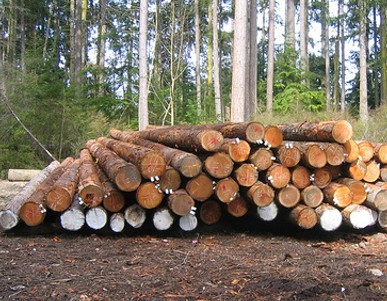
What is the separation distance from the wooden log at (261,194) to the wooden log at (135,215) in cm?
154

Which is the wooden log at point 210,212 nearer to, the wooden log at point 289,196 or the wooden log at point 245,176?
the wooden log at point 245,176

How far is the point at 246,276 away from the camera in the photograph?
442 centimetres

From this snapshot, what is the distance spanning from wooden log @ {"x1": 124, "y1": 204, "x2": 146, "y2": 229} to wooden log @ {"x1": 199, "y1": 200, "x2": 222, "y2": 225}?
2.90 ft

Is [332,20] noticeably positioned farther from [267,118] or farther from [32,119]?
[32,119]

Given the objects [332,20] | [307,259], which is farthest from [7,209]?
[332,20]

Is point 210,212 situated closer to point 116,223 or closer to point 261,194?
point 261,194

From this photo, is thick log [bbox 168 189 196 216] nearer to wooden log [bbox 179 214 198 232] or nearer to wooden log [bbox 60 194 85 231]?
wooden log [bbox 179 214 198 232]

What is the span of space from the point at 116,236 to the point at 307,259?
8.97ft

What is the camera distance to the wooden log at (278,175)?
6.30 meters

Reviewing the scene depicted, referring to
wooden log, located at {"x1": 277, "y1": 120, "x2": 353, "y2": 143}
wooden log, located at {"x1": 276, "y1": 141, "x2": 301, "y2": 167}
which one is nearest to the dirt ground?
wooden log, located at {"x1": 276, "y1": 141, "x2": 301, "y2": 167}

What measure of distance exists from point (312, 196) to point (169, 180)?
2.04 metres

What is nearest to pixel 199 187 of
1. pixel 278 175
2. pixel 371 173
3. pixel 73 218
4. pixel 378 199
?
pixel 278 175

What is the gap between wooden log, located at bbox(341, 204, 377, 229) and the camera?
20.6 feet

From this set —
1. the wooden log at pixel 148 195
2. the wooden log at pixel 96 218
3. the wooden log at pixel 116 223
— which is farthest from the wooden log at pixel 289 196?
the wooden log at pixel 96 218
